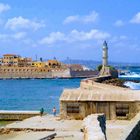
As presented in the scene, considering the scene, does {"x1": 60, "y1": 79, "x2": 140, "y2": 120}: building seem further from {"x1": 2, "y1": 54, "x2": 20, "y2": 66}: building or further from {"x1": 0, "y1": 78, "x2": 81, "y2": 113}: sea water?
{"x1": 2, "y1": 54, "x2": 20, "y2": 66}: building

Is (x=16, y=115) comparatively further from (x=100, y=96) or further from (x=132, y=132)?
(x=132, y=132)

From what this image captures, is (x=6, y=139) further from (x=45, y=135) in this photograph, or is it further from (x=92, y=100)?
(x=92, y=100)

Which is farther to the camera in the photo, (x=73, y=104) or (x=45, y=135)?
(x=73, y=104)

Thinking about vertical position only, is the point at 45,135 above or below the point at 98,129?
below

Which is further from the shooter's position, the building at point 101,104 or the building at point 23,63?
the building at point 23,63

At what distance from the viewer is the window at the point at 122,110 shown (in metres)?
25.8

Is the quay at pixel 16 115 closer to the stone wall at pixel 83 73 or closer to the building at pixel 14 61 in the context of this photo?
the building at pixel 14 61

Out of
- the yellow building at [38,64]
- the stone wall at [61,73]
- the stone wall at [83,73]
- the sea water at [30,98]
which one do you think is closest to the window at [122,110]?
the sea water at [30,98]

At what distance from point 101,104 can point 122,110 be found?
112cm

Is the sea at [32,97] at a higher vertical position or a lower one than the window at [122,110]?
lower

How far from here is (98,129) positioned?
42.9 ft

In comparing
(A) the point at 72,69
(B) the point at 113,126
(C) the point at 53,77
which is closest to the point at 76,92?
(B) the point at 113,126

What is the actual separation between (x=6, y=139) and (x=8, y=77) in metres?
153

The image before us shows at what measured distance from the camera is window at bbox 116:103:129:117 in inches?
1017
